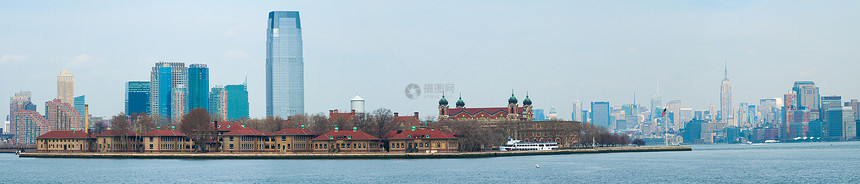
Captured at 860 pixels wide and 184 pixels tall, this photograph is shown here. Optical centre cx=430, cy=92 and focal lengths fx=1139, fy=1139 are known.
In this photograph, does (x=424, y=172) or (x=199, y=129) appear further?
(x=199, y=129)

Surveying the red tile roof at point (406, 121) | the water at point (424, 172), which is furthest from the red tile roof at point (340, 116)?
the water at point (424, 172)

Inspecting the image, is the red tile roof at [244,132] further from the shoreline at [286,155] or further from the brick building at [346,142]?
the brick building at [346,142]

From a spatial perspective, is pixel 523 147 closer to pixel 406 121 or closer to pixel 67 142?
pixel 406 121

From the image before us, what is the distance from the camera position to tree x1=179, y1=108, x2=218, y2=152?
493ft

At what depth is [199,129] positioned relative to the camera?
151 m

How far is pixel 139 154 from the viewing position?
144 metres

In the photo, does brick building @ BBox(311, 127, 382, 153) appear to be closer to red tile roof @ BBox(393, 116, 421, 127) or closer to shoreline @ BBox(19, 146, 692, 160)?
shoreline @ BBox(19, 146, 692, 160)

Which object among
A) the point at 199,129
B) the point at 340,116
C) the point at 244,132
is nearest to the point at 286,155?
the point at 244,132

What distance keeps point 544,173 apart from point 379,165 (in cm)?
1943

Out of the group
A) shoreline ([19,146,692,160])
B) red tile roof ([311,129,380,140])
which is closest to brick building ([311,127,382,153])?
red tile roof ([311,129,380,140])

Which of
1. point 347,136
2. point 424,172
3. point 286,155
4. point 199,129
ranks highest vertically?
point 199,129

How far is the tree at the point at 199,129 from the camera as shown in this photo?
150250mm

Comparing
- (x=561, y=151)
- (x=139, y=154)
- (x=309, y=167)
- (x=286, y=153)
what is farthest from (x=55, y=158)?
(x=561, y=151)

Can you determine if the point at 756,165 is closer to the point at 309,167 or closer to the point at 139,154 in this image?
the point at 309,167
